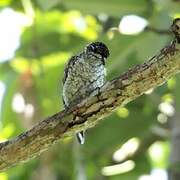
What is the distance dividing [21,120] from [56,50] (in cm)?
49

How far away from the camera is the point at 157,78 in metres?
1.87

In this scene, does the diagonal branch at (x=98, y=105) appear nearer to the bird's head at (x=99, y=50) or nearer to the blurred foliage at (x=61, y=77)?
the bird's head at (x=99, y=50)

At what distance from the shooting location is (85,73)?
2369 millimetres

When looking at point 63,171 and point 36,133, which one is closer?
point 36,133

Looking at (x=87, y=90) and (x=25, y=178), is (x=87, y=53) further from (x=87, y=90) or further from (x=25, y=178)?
(x=25, y=178)

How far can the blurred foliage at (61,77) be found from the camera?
3189 millimetres

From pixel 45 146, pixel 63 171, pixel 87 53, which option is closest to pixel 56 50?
pixel 63 171

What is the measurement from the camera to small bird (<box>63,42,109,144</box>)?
7.36 feet

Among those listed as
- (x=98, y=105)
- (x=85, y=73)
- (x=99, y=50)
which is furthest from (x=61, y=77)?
(x=98, y=105)

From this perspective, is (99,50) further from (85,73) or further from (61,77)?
(61,77)

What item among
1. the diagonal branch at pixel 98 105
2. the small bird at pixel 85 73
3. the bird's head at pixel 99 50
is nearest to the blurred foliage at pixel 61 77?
the small bird at pixel 85 73

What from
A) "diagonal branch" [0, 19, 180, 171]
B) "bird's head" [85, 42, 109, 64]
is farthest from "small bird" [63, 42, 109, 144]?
"diagonal branch" [0, 19, 180, 171]

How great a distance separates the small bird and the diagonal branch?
0.23m

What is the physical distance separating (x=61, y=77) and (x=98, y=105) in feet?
4.73
